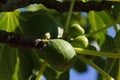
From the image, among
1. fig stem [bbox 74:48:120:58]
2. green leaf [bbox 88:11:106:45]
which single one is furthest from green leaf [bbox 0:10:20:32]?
fig stem [bbox 74:48:120:58]

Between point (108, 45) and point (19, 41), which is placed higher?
point (19, 41)

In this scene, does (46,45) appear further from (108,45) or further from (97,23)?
(97,23)

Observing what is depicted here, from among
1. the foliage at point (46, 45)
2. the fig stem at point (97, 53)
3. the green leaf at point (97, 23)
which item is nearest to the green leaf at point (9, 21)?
the foliage at point (46, 45)

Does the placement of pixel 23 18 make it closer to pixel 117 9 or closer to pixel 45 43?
pixel 117 9

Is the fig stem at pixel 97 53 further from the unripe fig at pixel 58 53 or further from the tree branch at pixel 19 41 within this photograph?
the tree branch at pixel 19 41

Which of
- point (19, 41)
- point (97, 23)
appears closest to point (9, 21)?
point (97, 23)
